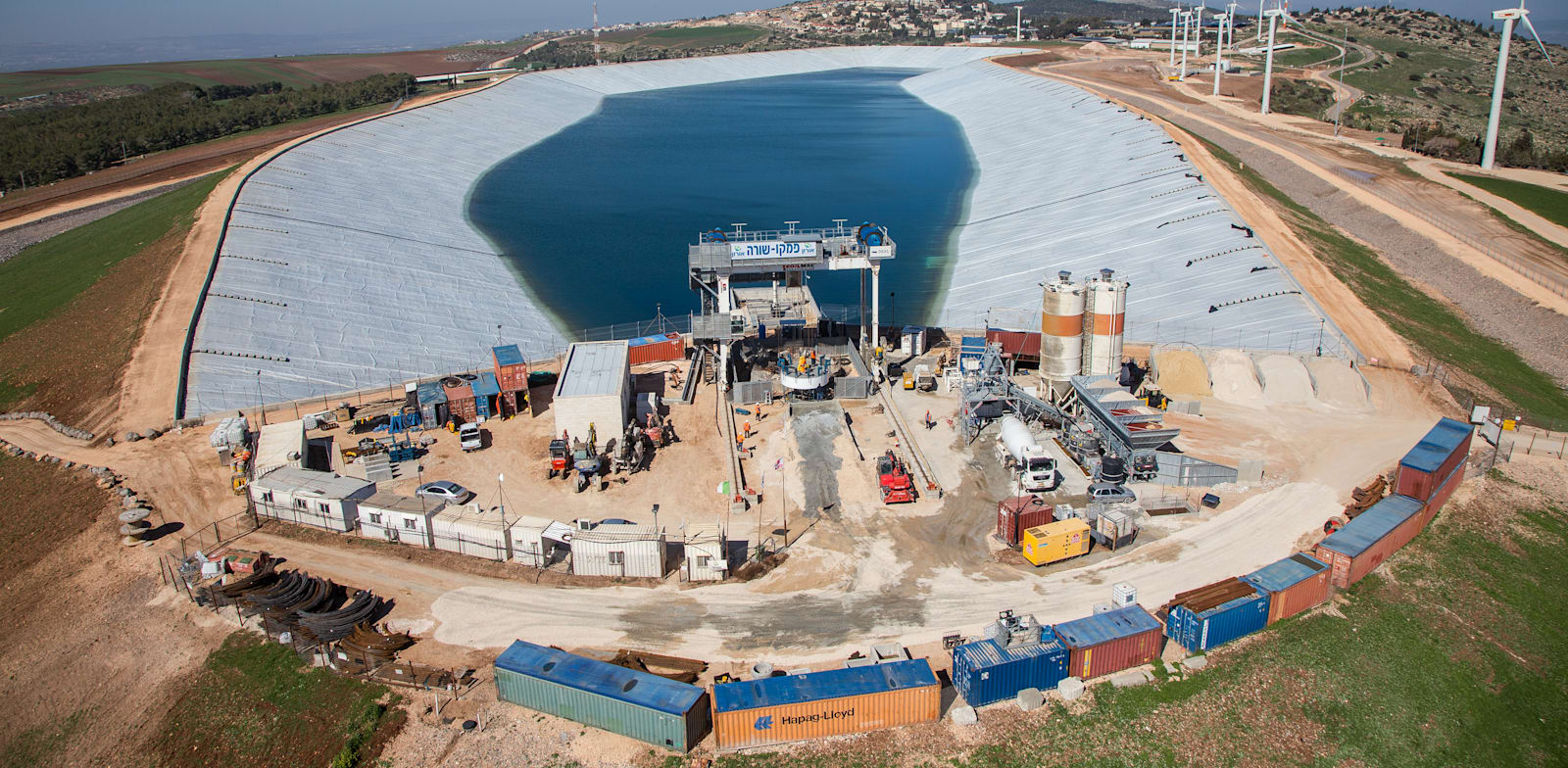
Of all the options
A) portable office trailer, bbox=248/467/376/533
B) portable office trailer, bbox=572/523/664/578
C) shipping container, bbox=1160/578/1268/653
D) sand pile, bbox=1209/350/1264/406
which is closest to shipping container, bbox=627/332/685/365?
portable office trailer, bbox=248/467/376/533

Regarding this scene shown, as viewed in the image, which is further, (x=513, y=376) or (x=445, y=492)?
(x=513, y=376)

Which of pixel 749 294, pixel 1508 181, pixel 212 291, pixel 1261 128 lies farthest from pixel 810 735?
pixel 1261 128

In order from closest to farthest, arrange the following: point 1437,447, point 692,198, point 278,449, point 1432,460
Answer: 1. point 1432,460
2. point 1437,447
3. point 278,449
4. point 692,198

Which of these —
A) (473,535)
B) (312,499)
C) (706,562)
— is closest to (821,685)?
(706,562)

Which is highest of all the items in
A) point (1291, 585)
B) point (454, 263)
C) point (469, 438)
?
point (454, 263)

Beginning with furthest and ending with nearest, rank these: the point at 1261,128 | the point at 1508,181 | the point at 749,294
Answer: the point at 1261,128 → the point at 1508,181 → the point at 749,294

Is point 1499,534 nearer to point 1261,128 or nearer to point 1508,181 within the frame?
point 1508,181

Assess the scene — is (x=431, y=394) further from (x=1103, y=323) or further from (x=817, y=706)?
(x=1103, y=323)
